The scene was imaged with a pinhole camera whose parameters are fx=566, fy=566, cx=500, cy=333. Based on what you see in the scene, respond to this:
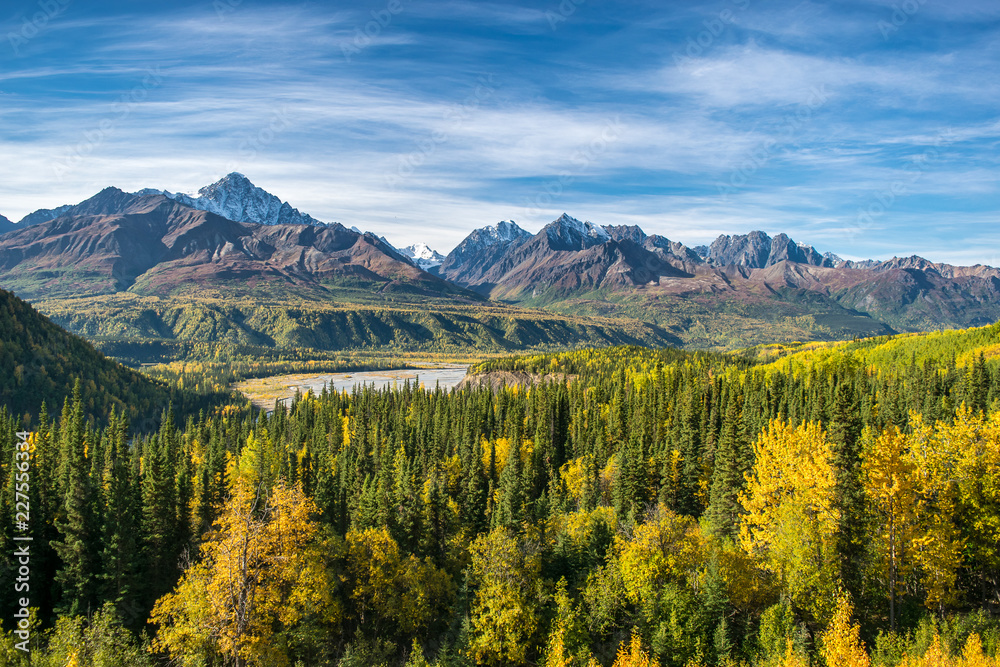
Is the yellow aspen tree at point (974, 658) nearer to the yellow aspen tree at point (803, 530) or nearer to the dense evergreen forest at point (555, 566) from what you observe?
the dense evergreen forest at point (555, 566)

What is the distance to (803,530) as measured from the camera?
47719mm

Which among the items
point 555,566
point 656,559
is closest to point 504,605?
point 555,566

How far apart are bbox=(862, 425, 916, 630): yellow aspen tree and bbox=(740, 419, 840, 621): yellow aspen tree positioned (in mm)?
3358

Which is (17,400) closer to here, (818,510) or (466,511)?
(466,511)

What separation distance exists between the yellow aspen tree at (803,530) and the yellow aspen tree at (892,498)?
3358 millimetres

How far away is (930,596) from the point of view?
4431cm

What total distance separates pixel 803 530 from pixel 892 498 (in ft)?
23.8

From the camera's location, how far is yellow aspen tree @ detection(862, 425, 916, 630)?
45.4 m

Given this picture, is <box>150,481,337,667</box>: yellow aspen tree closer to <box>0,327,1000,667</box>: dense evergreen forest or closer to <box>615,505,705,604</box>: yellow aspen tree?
<box>0,327,1000,667</box>: dense evergreen forest

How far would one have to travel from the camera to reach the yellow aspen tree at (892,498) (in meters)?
45.4

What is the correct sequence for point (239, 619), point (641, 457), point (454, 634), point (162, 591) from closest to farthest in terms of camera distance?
1. point (239, 619)
2. point (454, 634)
3. point (162, 591)
4. point (641, 457)

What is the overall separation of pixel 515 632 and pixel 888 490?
33303 millimetres

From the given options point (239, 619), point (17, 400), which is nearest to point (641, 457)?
point (239, 619)

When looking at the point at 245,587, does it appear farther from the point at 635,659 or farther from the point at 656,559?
the point at 656,559
